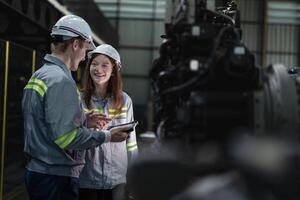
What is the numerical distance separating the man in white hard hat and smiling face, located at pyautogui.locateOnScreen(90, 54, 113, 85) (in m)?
0.45

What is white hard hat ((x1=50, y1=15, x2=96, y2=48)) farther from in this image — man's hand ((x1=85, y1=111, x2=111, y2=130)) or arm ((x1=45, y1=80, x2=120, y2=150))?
man's hand ((x1=85, y1=111, x2=111, y2=130))

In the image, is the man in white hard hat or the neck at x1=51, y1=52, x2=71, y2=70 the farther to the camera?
the neck at x1=51, y1=52, x2=71, y2=70

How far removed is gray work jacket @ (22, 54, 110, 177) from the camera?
188cm

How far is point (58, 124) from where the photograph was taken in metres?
1.87

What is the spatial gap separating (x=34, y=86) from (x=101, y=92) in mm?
694

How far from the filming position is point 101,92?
2.62m

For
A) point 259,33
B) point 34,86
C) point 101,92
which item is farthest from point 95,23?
point 259,33

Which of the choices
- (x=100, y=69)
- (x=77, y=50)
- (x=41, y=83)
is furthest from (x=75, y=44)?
(x=100, y=69)

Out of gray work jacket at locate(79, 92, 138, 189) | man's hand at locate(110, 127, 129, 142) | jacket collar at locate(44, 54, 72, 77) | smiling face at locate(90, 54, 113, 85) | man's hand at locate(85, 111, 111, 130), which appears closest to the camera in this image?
jacket collar at locate(44, 54, 72, 77)

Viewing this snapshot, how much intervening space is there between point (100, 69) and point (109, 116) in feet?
0.96

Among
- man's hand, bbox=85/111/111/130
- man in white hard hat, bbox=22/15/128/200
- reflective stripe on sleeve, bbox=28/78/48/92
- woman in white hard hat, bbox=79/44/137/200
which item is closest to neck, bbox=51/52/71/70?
man in white hard hat, bbox=22/15/128/200

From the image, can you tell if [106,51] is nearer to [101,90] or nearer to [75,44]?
[101,90]

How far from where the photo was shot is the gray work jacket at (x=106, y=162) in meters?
2.43

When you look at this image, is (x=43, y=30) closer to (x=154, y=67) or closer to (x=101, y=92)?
(x=101, y=92)
